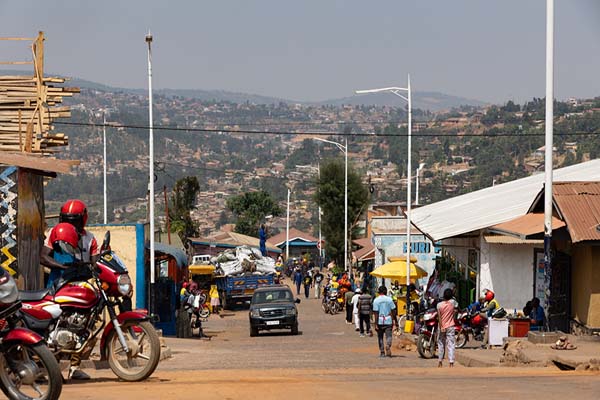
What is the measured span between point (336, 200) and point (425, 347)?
7582 cm

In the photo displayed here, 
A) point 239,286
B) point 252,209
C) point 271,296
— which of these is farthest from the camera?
point 252,209

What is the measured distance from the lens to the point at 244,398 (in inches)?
484

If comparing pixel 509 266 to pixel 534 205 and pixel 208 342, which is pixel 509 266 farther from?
pixel 208 342

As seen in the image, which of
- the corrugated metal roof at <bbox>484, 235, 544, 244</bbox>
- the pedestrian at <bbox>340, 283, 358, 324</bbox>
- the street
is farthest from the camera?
the pedestrian at <bbox>340, 283, 358, 324</bbox>

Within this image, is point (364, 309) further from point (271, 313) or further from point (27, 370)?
point (27, 370)

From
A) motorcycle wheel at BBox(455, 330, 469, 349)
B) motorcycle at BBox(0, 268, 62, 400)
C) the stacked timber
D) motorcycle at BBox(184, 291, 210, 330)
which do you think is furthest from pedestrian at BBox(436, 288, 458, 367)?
motorcycle at BBox(184, 291, 210, 330)

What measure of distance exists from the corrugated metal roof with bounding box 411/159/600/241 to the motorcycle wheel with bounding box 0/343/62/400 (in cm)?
2124

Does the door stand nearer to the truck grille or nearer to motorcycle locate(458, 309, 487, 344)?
motorcycle locate(458, 309, 487, 344)

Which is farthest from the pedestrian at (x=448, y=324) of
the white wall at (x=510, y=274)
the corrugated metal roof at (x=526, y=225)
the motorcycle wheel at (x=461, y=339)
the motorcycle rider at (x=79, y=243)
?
the motorcycle rider at (x=79, y=243)

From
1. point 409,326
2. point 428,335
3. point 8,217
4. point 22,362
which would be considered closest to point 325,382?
point 22,362

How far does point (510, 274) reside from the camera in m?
31.6

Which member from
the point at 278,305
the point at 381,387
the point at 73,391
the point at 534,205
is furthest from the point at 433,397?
the point at 278,305

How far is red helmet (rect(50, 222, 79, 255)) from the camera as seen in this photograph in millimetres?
13477

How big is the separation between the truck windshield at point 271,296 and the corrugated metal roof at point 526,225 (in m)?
12.2
